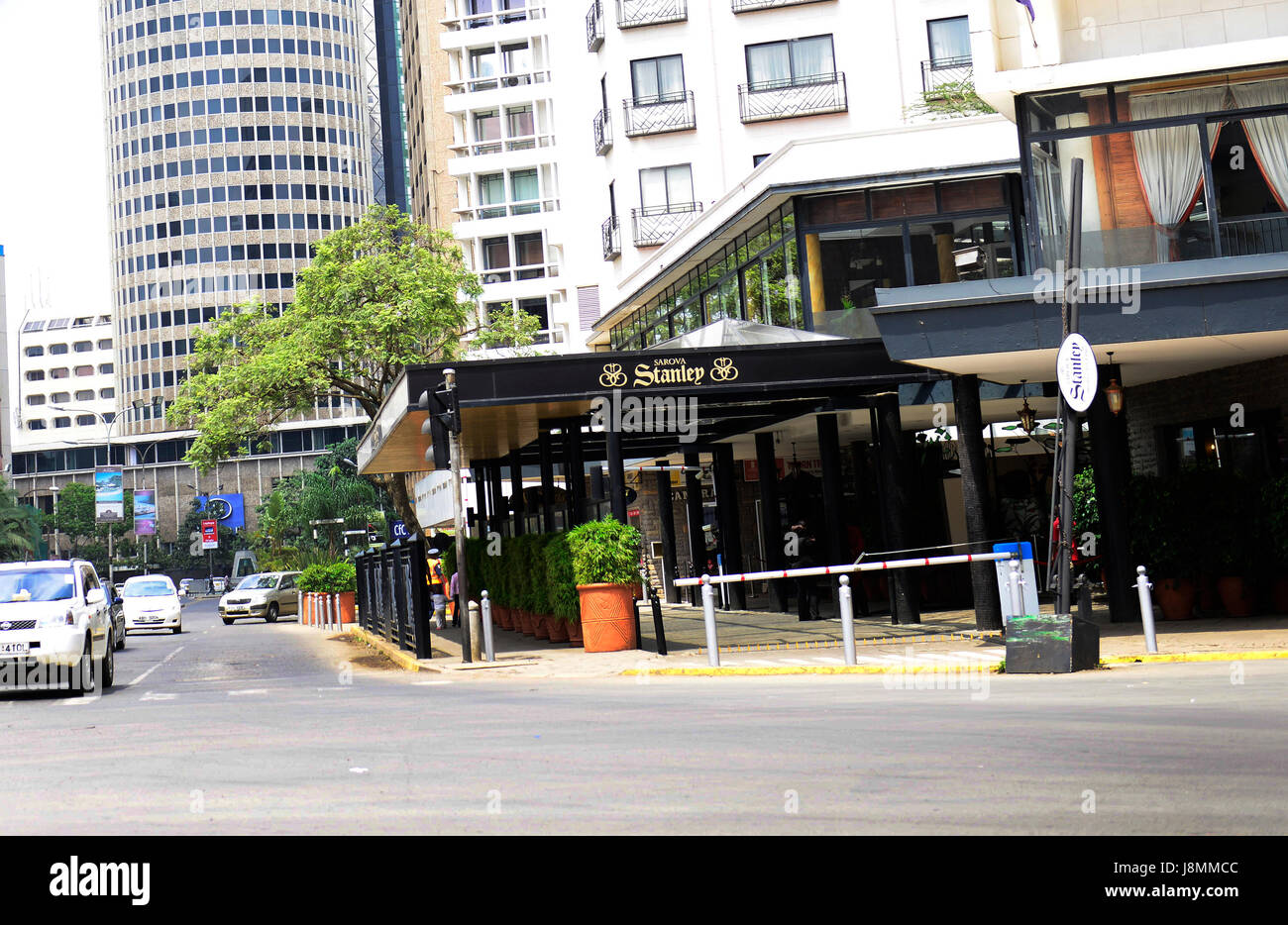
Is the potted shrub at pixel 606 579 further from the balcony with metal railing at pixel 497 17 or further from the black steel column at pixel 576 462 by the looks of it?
the balcony with metal railing at pixel 497 17

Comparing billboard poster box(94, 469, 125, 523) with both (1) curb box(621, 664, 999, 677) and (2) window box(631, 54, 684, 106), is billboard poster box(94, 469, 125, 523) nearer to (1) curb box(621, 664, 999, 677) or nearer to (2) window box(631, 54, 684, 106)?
(2) window box(631, 54, 684, 106)

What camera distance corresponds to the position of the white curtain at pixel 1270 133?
18375 millimetres

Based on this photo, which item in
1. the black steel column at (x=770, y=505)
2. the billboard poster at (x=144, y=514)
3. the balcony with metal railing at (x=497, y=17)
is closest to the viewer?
the black steel column at (x=770, y=505)

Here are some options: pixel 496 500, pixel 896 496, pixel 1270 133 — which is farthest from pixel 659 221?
pixel 1270 133

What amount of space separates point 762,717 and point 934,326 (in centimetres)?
769

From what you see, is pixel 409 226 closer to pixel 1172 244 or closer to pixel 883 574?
pixel 883 574

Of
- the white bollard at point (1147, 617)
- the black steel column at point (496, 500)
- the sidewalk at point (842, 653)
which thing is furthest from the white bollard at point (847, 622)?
the black steel column at point (496, 500)

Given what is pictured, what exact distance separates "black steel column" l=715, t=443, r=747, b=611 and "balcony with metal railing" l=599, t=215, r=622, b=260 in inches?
651

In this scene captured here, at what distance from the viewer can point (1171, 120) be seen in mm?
18703

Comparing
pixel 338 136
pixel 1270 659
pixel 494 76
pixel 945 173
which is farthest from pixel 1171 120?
pixel 338 136

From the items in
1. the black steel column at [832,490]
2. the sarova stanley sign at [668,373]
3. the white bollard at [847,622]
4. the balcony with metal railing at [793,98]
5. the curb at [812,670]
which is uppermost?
the balcony with metal railing at [793,98]

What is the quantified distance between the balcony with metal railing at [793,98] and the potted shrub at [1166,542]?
25.8 metres

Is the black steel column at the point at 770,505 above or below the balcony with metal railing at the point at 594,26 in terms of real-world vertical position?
below

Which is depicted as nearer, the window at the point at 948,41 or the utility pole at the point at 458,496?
the utility pole at the point at 458,496
